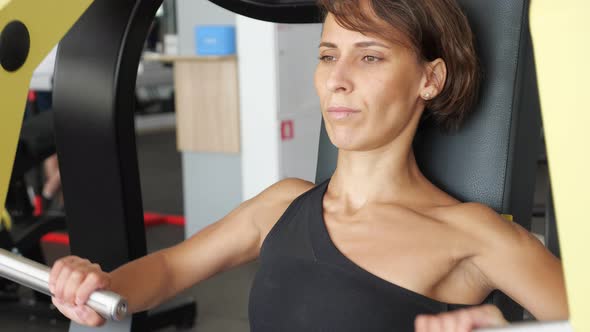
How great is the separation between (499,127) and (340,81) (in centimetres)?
33

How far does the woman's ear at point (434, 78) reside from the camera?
3.96 ft

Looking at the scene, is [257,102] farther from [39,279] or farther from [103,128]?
[39,279]

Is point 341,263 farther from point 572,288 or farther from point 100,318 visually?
point 572,288

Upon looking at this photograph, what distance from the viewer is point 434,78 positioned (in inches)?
48.0

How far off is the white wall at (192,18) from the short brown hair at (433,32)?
272cm

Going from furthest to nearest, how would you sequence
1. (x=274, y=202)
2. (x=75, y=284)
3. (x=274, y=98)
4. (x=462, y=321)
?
(x=274, y=98) < (x=274, y=202) < (x=75, y=284) < (x=462, y=321)

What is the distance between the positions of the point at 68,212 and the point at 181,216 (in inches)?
131

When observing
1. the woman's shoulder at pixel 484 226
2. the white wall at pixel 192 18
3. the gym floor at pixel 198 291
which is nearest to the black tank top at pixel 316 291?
the woman's shoulder at pixel 484 226

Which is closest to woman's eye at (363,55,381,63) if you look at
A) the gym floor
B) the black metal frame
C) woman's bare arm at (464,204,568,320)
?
woman's bare arm at (464,204,568,320)

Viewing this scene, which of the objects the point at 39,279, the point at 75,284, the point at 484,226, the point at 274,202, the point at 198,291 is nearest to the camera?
the point at 39,279

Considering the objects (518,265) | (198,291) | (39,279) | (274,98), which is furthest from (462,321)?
(274,98)

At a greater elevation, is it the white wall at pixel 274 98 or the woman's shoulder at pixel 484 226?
the woman's shoulder at pixel 484 226

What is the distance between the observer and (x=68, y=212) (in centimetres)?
136

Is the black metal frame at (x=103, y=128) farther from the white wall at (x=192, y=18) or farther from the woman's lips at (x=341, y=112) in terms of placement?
the white wall at (x=192, y=18)
